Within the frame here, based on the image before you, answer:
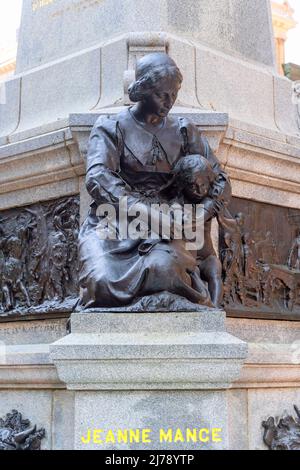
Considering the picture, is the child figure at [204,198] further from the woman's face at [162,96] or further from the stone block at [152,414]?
the stone block at [152,414]

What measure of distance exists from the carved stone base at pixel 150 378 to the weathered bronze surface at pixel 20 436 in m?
1.50

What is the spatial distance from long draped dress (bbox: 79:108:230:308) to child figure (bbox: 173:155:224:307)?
5cm

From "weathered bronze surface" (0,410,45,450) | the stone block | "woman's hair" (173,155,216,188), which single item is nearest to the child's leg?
"woman's hair" (173,155,216,188)

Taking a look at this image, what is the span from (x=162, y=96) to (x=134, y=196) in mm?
897

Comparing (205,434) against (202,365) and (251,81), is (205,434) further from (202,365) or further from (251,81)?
(251,81)

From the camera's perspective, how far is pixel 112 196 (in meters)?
6.67

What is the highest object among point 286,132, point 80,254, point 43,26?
point 43,26

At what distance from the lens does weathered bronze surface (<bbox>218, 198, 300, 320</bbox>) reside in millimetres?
8125

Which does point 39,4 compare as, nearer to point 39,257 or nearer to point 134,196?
point 39,257

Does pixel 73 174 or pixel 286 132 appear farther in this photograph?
pixel 286 132

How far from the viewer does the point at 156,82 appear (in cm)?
689


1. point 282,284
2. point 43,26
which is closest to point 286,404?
point 282,284
